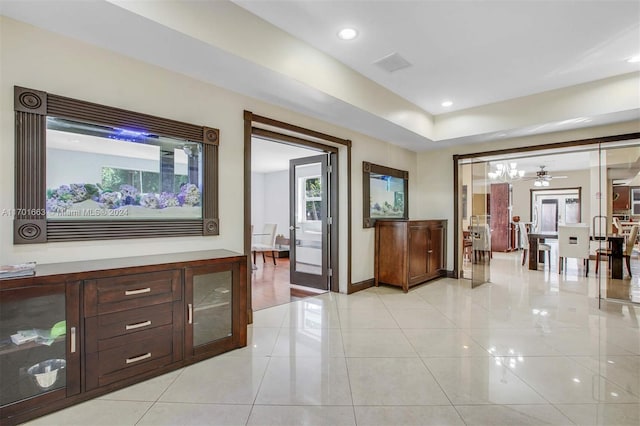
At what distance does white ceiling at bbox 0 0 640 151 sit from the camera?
211 centimetres

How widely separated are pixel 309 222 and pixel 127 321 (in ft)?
10.5

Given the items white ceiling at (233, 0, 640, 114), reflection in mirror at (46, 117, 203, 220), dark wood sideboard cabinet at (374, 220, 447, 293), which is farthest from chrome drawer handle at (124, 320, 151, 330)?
dark wood sideboard cabinet at (374, 220, 447, 293)

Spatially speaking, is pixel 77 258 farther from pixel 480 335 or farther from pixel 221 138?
pixel 480 335

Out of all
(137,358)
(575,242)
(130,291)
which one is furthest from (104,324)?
(575,242)

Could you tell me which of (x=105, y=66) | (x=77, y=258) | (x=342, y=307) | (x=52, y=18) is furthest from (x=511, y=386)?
(x=52, y=18)

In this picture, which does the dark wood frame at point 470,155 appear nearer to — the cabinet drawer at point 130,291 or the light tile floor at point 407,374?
the light tile floor at point 407,374

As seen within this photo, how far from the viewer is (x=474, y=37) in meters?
2.85

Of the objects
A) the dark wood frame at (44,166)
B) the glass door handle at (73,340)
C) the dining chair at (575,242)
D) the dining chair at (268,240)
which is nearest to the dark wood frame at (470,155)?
the dining chair at (575,242)

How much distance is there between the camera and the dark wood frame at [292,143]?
328 cm

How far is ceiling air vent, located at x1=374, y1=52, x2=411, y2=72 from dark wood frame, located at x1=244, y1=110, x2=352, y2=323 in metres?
1.17

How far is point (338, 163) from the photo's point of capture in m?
4.61

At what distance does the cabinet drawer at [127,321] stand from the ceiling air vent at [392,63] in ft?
10.1

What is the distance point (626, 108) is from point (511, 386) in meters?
3.68

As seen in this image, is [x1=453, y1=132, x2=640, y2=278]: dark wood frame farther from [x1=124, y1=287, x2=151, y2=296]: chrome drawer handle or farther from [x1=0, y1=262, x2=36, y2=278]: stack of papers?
[x1=0, y1=262, x2=36, y2=278]: stack of papers
